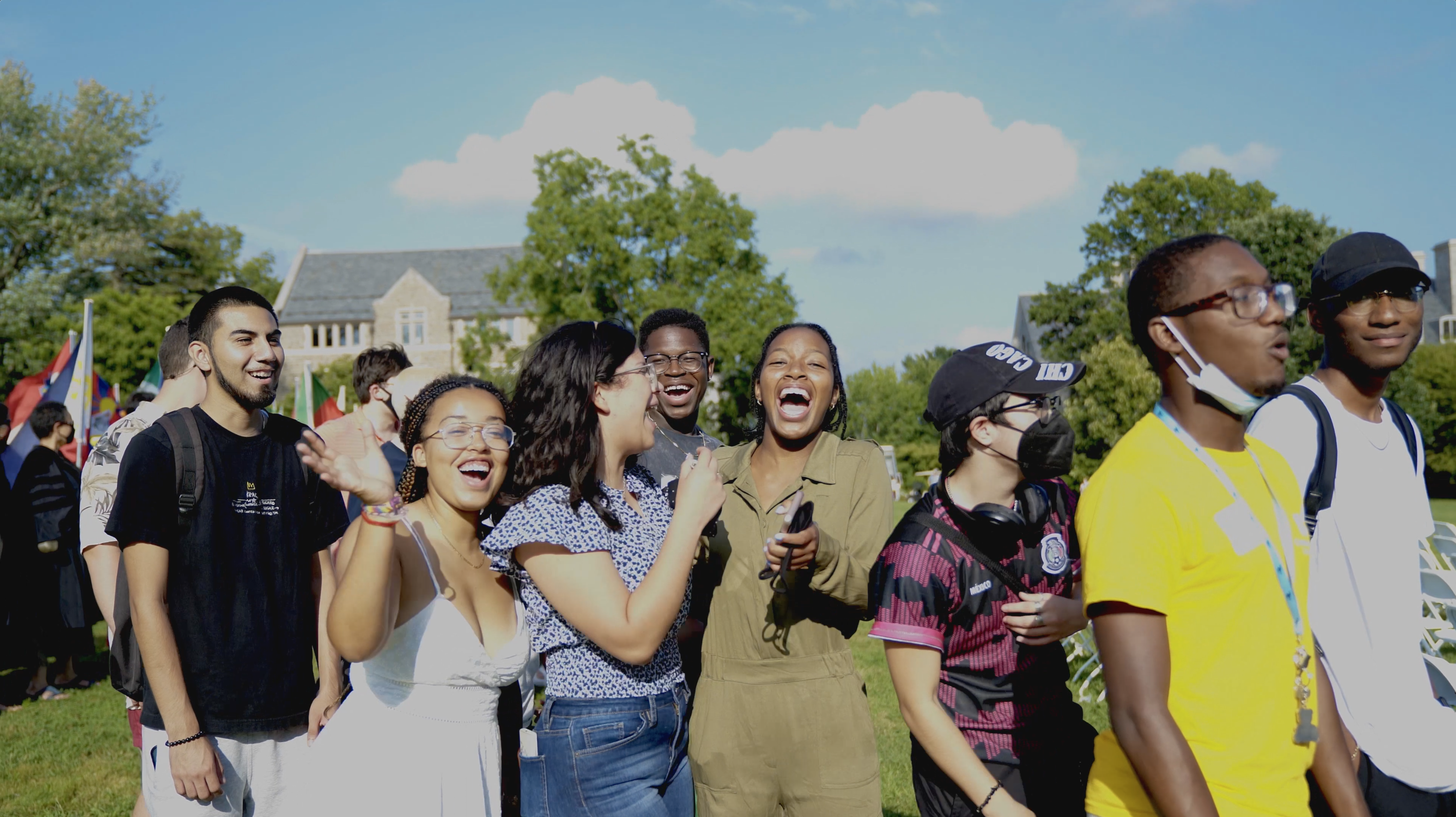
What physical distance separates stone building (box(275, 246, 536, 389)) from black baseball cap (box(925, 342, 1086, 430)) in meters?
67.6

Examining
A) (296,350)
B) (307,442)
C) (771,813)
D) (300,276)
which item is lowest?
(771,813)

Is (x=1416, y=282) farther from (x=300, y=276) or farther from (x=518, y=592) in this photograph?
(x=300, y=276)

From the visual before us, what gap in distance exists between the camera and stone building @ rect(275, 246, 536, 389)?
239 feet

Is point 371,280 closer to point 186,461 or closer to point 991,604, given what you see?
point 186,461

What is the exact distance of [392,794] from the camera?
2861mm

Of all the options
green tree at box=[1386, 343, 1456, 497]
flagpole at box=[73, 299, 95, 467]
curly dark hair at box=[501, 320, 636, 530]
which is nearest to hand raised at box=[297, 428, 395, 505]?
curly dark hair at box=[501, 320, 636, 530]

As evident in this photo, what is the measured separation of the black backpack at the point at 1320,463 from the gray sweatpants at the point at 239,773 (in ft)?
11.2

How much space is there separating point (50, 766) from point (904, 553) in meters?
6.99

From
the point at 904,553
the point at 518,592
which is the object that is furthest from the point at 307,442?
the point at 904,553

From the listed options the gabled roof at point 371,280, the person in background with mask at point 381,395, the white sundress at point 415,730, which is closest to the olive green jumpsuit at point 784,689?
the white sundress at point 415,730

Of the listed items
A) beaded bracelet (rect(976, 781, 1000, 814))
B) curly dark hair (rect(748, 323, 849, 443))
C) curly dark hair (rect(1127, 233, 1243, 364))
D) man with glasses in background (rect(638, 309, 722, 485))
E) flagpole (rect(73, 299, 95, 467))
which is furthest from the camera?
flagpole (rect(73, 299, 95, 467))

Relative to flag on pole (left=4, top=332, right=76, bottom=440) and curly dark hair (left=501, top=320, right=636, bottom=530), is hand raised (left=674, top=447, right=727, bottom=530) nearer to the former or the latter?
curly dark hair (left=501, top=320, right=636, bottom=530)

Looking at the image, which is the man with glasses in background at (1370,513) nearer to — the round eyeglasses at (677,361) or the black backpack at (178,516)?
the round eyeglasses at (677,361)

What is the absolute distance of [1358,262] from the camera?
10.8 feet
